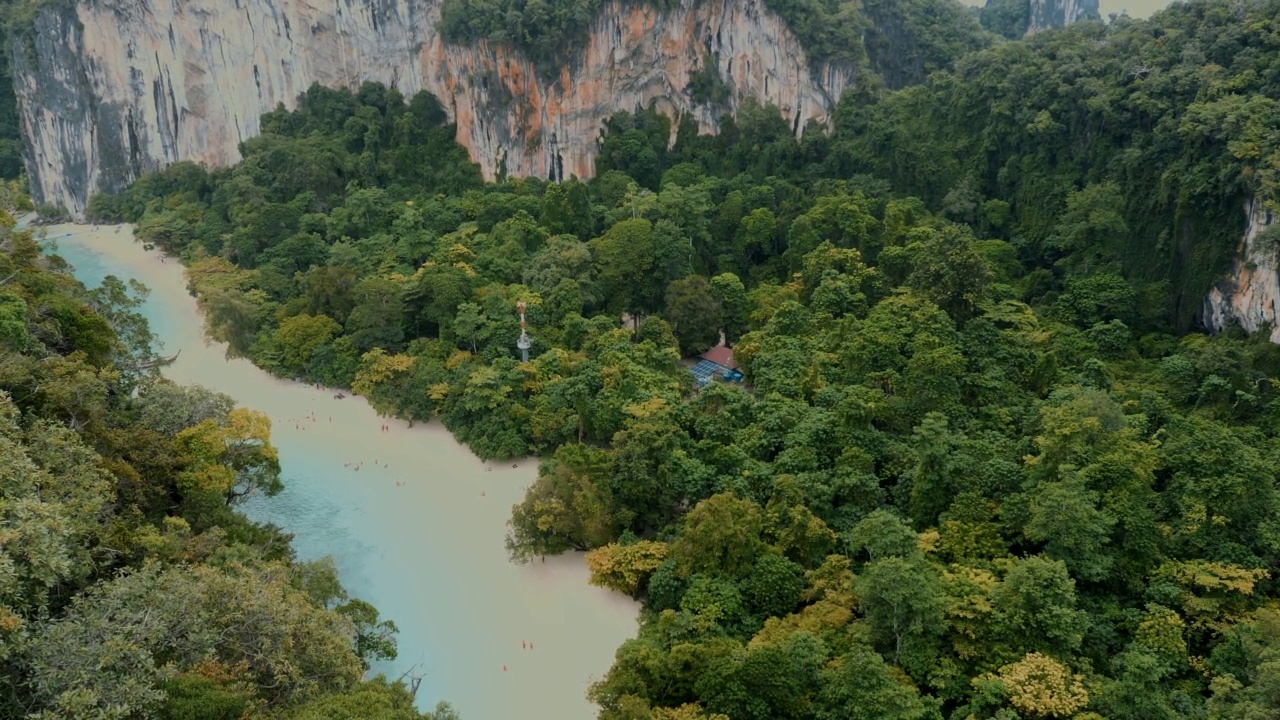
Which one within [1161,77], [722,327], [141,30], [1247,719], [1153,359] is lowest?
[1247,719]

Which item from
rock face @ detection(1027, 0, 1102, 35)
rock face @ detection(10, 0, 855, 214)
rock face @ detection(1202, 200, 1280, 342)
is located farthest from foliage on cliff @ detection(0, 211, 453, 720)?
rock face @ detection(1027, 0, 1102, 35)

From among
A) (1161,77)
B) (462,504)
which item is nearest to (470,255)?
(462,504)

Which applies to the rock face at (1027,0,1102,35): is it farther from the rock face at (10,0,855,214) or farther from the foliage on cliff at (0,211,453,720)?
the foliage on cliff at (0,211,453,720)

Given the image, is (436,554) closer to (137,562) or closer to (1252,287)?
(137,562)

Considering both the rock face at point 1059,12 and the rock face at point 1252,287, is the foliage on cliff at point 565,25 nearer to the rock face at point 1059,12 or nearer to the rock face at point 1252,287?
the rock face at point 1059,12

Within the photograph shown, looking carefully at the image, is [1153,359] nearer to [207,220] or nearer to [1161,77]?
[1161,77]

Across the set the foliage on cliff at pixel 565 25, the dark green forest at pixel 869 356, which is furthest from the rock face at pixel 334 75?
the dark green forest at pixel 869 356
